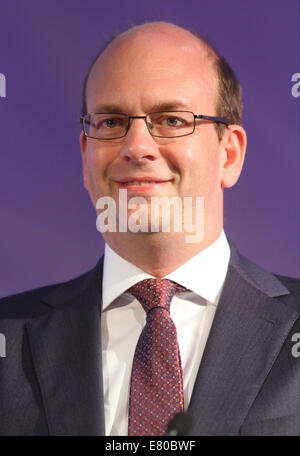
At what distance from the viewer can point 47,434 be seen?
5.12 ft

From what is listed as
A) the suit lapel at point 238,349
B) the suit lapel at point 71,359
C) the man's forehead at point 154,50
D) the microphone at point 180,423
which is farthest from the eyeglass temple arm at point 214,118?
the microphone at point 180,423

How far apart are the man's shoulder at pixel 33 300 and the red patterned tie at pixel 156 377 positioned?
1.15 ft

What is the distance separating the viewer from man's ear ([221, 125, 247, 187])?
198 cm

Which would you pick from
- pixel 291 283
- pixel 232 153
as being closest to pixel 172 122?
pixel 232 153

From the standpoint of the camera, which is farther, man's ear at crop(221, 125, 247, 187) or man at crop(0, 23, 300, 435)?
man's ear at crop(221, 125, 247, 187)

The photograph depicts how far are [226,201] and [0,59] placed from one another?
965mm

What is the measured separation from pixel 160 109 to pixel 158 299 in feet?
1.82

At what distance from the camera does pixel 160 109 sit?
179cm

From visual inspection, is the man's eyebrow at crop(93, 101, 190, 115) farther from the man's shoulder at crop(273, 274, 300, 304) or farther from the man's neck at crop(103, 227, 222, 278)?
the man's shoulder at crop(273, 274, 300, 304)

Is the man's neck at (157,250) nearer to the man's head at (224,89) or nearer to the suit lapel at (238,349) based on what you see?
the suit lapel at (238,349)

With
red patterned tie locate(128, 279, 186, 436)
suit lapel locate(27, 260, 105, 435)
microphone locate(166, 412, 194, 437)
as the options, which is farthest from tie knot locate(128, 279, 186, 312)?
microphone locate(166, 412, 194, 437)

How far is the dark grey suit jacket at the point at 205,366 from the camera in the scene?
1510 mm

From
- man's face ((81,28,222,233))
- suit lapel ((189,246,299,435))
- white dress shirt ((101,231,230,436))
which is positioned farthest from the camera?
man's face ((81,28,222,233))
